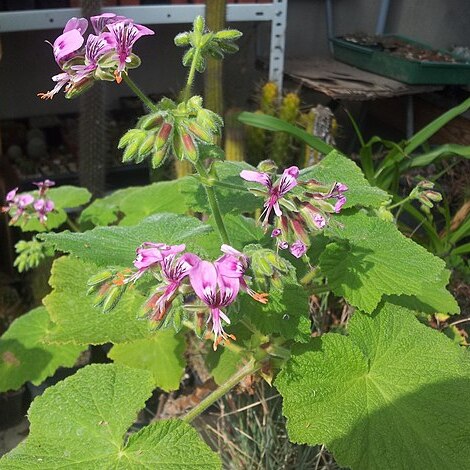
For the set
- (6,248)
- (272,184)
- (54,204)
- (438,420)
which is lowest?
(6,248)

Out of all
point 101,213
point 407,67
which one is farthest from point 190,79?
point 407,67

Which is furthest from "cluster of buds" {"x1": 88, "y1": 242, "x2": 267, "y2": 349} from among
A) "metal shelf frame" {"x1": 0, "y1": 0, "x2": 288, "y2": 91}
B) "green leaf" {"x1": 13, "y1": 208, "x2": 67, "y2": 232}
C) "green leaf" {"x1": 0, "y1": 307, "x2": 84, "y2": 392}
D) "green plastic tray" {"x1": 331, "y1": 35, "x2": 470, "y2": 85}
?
"green plastic tray" {"x1": 331, "y1": 35, "x2": 470, "y2": 85}

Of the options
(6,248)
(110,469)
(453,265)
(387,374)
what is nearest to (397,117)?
(453,265)

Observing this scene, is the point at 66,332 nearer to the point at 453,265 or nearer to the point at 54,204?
the point at 54,204

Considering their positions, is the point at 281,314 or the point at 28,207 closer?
the point at 281,314

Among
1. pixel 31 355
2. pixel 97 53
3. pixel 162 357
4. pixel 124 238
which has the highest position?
pixel 97 53

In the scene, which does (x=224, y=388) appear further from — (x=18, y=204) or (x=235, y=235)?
(x=18, y=204)

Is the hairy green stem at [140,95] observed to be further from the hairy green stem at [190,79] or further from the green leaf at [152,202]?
the green leaf at [152,202]
